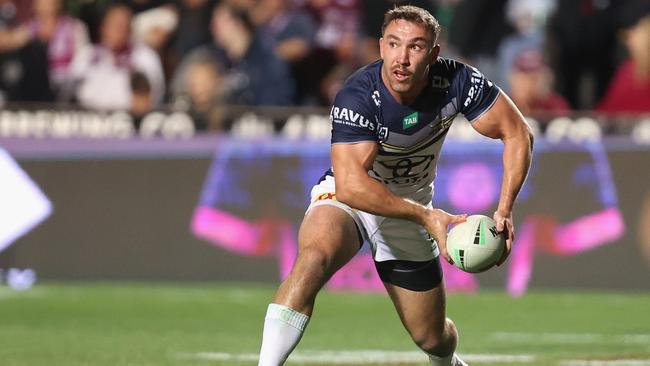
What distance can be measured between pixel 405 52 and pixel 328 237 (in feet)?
3.55

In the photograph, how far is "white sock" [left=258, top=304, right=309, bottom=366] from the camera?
7.18m

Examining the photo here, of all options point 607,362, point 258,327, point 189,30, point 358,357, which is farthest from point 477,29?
point 607,362

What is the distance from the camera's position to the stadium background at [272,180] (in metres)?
14.5

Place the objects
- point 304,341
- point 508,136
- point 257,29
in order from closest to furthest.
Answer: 1. point 508,136
2. point 304,341
3. point 257,29

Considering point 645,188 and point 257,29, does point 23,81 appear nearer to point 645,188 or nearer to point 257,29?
point 257,29

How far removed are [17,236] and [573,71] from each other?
21.1 feet

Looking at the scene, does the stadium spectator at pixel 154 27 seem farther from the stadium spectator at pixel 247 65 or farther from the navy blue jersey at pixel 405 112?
the navy blue jersey at pixel 405 112

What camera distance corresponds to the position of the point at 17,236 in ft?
50.3

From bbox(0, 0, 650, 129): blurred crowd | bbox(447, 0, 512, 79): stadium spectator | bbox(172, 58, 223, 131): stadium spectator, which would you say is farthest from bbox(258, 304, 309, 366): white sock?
bbox(447, 0, 512, 79): stadium spectator

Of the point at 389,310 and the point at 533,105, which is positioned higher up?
the point at 533,105

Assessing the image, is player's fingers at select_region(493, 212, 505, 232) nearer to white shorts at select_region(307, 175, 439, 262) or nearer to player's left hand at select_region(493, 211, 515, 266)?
player's left hand at select_region(493, 211, 515, 266)

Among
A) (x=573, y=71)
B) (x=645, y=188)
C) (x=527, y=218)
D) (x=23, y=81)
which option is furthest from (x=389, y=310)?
(x=23, y=81)

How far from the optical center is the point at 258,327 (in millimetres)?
12461

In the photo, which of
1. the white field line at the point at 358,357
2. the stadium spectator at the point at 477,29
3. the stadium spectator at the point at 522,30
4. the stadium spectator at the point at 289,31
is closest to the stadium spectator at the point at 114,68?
the stadium spectator at the point at 289,31
